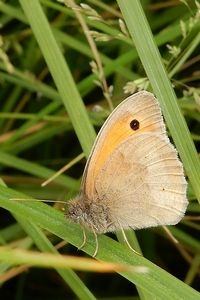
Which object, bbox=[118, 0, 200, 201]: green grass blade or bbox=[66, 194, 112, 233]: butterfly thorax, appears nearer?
bbox=[118, 0, 200, 201]: green grass blade

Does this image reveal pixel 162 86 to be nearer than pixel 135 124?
Yes

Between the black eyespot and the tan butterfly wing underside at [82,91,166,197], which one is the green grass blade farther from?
the black eyespot

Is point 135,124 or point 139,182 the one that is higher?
point 135,124

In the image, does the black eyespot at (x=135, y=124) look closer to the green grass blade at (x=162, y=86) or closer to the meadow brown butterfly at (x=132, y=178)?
the meadow brown butterfly at (x=132, y=178)

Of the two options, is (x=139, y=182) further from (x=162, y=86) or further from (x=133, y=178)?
(x=162, y=86)

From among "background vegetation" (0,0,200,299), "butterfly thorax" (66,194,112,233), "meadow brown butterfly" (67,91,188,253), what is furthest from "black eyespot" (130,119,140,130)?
"butterfly thorax" (66,194,112,233)

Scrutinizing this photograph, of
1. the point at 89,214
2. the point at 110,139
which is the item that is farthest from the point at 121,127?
the point at 89,214

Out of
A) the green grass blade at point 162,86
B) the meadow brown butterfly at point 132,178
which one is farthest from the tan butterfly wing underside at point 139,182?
the green grass blade at point 162,86
